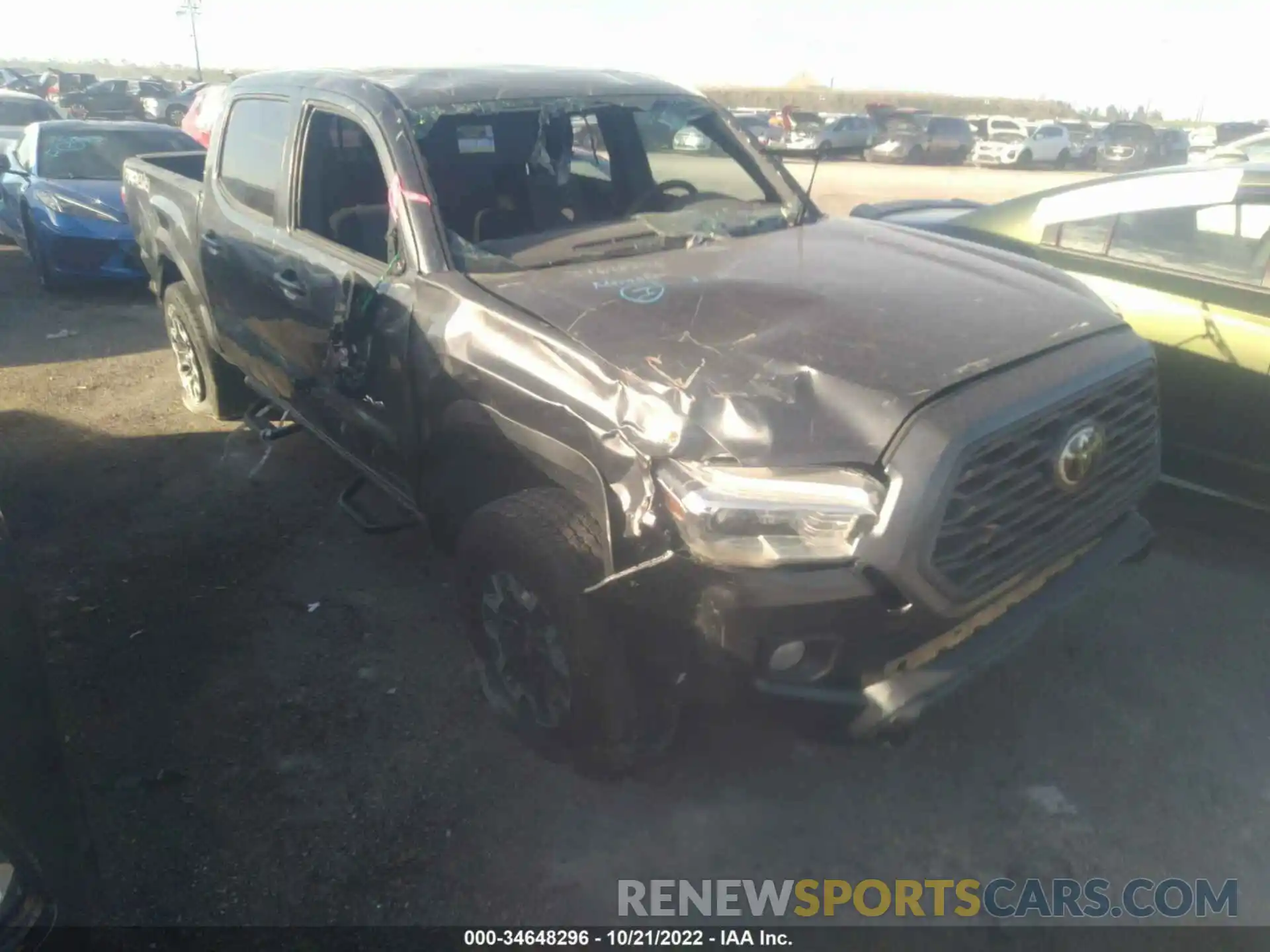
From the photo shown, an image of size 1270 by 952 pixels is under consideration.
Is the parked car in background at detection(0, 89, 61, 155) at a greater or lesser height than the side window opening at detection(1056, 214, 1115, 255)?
greater

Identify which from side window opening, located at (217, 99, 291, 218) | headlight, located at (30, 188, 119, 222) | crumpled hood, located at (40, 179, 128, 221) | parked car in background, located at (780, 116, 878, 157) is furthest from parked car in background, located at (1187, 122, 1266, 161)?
side window opening, located at (217, 99, 291, 218)

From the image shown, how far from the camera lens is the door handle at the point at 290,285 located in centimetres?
366

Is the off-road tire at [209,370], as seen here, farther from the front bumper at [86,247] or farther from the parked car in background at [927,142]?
the parked car in background at [927,142]

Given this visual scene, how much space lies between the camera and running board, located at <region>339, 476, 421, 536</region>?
3543 mm

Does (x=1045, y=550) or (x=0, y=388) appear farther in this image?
(x=0, y=388)

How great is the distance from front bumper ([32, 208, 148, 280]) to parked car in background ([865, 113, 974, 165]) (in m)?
25.5

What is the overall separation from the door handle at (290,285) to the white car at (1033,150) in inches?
1180

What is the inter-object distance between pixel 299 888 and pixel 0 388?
5.37 metres

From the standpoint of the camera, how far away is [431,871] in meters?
2.61

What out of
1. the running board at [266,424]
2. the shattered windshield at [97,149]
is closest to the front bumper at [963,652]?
the running board at [266,424]

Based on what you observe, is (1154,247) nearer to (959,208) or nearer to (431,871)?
(959,208)

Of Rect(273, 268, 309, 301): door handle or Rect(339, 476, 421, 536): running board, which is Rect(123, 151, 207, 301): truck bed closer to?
Rect(273, 268, 309, 301): door handle

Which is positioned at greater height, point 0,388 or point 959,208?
point 959,208

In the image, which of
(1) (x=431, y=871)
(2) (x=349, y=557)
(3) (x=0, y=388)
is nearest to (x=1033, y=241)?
(2) (x=349, y=557)
